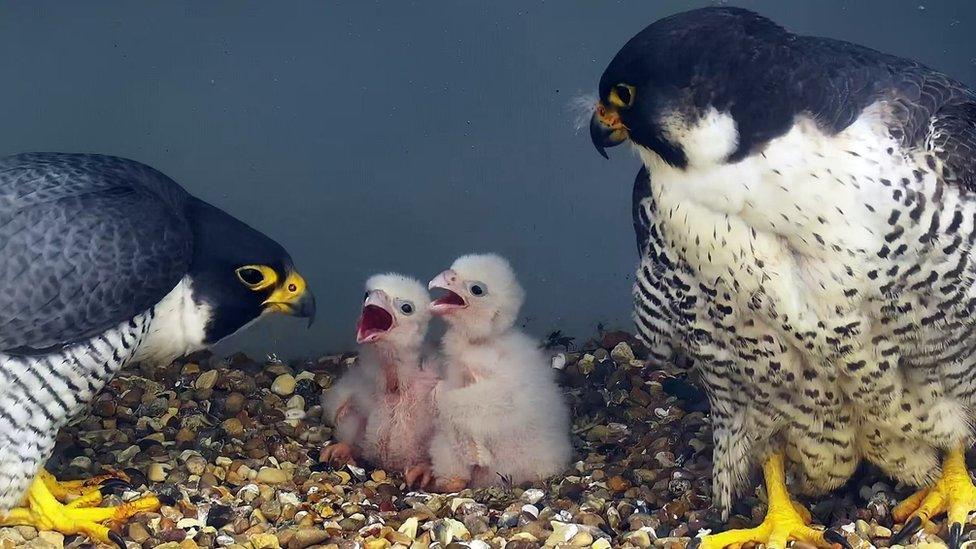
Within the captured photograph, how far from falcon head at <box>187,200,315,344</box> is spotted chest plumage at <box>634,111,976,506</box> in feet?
3.77

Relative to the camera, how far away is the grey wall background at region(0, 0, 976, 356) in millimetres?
4305

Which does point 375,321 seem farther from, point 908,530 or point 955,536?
point 955,536

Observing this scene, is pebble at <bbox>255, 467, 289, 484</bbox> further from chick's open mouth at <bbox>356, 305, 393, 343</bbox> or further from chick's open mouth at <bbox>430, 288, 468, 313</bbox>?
chick's open mouth at <bbox>430, 288, 468, 313</bbox>

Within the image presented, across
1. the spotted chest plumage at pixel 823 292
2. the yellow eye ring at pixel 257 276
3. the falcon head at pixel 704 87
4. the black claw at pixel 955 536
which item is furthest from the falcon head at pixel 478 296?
the black claw at pixel 955 536

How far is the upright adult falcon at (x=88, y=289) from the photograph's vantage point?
3.28 metres

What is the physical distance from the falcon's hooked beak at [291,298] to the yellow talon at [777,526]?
1.44m

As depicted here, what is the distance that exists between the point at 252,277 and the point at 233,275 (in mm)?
81

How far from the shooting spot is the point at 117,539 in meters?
3.47

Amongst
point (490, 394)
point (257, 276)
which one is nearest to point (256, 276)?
point (257, 276)

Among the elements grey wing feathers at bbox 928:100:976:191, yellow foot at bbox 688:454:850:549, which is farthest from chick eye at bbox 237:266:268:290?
grey wing feathers at bbox 928:100:976:191

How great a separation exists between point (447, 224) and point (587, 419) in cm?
90

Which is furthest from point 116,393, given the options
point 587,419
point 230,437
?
point 587,419

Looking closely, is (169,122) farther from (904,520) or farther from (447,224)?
(904,520)

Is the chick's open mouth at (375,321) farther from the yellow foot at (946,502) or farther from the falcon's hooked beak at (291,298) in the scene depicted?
the yellow foot at (946,502)
